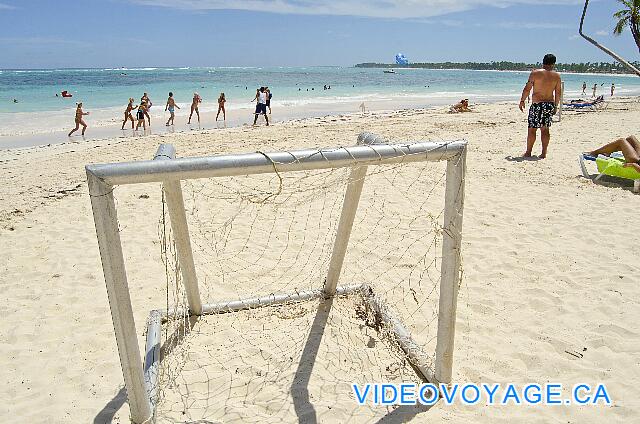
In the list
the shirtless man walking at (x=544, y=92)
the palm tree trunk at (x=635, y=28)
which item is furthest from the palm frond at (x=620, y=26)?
the shirtless man walking at (x=544, y=92)

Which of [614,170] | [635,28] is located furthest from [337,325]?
[635,28]

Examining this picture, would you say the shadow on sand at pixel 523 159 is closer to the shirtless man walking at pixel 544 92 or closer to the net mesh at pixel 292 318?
the shirtless man walking at pixel 544 92

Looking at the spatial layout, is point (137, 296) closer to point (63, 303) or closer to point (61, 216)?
point (63, 303)

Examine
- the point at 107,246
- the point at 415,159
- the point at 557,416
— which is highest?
the point at 415,159

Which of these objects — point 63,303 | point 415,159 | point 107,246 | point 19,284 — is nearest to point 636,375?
point 415,159

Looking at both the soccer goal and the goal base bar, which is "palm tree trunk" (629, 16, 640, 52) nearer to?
the soccer goal

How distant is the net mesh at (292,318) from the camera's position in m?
2.52

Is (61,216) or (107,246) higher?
(107,246)

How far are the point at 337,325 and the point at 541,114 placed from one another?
20.0 ft

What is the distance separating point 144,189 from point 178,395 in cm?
456

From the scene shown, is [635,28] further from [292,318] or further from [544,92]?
[292,318]

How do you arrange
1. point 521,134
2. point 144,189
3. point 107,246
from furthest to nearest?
1. point 521,134
2. point 144,189
3. point 107,246

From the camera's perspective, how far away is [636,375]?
2639mm

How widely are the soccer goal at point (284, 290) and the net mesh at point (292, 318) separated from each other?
0.01m
